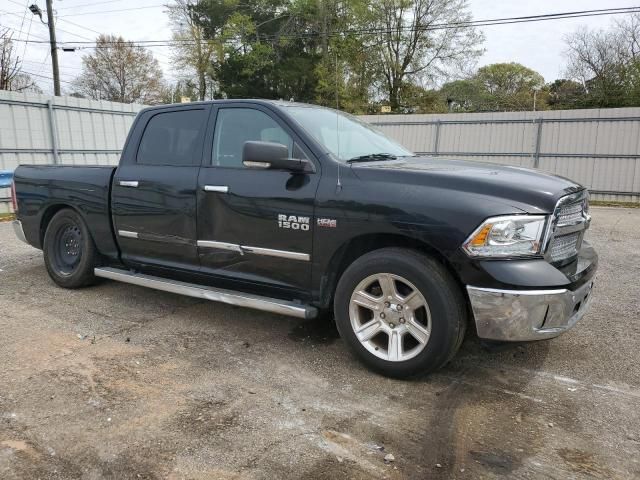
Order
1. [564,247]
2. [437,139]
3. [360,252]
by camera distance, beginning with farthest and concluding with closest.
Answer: [437,139] < [360,252] < [564,247]

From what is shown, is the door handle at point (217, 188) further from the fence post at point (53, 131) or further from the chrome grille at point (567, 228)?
the fence post at point (53, 131)

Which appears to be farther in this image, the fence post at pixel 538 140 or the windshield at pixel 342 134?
the fence post at pixel 538 140

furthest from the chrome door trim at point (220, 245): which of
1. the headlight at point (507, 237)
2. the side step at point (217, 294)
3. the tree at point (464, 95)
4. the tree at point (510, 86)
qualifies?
the tree at point (510, 86)

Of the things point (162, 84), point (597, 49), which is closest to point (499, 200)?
point (597, 49)

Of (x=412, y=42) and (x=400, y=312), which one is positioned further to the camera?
(x=412, y=42)

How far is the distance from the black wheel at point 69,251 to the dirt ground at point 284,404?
0.64 metres

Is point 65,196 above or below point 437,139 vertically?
below

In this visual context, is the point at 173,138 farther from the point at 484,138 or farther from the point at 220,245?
the point at 484,138

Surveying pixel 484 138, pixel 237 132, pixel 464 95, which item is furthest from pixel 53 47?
pixel 464 95

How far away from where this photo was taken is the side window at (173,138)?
14.5ft

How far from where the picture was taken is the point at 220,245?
414 cm

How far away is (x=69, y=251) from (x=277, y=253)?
2929 mm

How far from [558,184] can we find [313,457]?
230cm

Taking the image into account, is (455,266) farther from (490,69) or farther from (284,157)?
(490,69)
